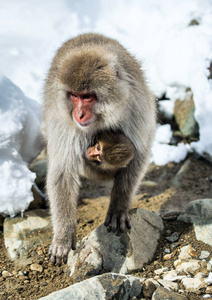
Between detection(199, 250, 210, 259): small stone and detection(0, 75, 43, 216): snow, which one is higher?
detection(0, 75, 43, 216): snow

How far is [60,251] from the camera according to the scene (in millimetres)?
3119

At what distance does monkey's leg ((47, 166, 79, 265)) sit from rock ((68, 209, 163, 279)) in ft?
0.44

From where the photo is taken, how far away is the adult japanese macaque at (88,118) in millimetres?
2871

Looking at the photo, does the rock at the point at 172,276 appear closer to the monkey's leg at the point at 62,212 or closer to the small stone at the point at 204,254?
the small stone at the point at 204,254

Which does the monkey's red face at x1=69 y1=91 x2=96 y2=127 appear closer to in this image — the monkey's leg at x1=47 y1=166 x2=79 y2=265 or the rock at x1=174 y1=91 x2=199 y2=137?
the monkey's leg at x1=47 y1=166 x2=79 y2=265

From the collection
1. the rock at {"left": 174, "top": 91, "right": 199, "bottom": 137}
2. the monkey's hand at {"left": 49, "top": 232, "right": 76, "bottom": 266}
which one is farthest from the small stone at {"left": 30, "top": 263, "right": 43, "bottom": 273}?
the rock at {"left": 174, "top": 91, "right": 199, "bottom": 137}

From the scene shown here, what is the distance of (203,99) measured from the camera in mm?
5344

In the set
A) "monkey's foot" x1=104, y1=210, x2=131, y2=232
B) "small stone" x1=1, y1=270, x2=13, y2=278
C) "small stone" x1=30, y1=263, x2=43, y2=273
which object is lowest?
"small stone" x1=1, y1=270, x2=13, y2=278

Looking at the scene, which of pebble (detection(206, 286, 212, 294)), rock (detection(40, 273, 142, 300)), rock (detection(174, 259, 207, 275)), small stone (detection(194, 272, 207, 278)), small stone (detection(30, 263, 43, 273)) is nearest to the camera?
rock (detection(40, 273, 142, 300))

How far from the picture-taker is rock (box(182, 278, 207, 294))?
2619mm

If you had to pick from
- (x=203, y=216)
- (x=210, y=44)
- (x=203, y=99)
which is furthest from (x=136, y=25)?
(x=203, y=216)

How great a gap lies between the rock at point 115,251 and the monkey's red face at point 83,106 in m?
1.03

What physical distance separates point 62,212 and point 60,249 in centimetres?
33

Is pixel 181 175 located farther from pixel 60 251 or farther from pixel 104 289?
pixel 104 289
